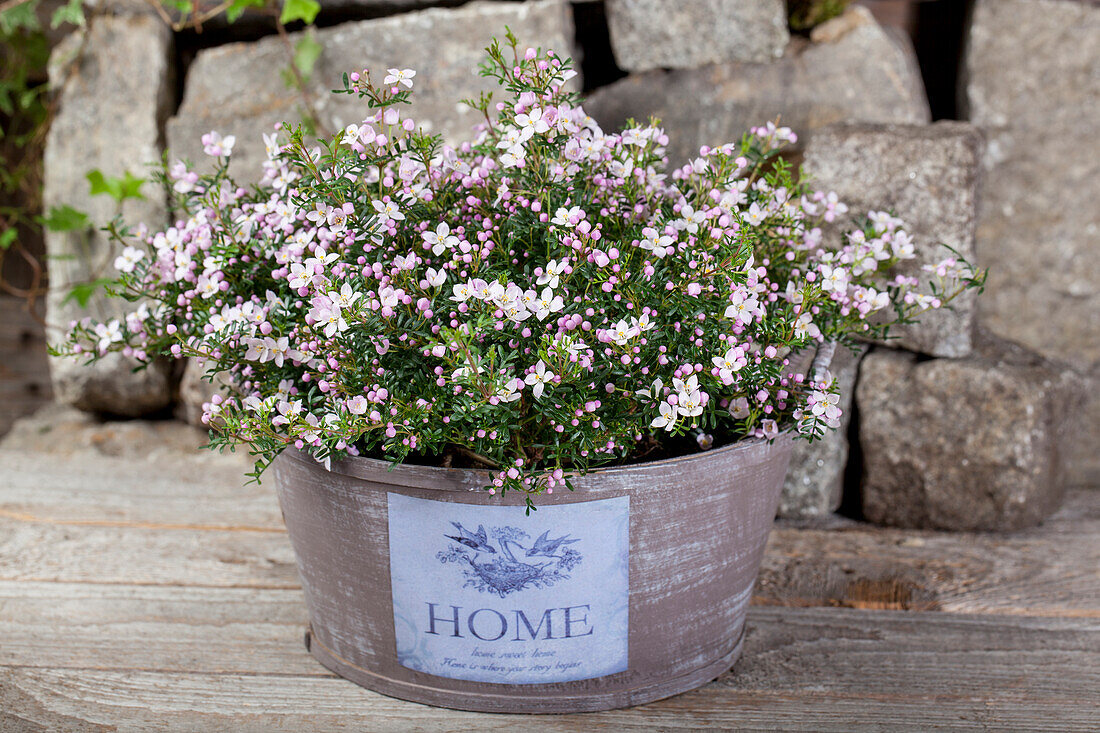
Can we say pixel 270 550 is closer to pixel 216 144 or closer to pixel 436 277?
pixel 216 144

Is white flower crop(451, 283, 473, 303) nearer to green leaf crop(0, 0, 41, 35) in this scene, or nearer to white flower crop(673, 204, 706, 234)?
white flower crop(673, 204, 706, 234)

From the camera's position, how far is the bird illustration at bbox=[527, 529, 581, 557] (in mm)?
1025

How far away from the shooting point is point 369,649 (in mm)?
1138

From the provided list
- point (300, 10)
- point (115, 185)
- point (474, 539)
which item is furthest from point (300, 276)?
point (115, 185)

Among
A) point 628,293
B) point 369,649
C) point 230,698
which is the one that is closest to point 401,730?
point 369,649

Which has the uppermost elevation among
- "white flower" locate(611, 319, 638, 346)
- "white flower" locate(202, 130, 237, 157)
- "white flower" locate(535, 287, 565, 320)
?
"white flower" locate(202, 130, 237, 157)

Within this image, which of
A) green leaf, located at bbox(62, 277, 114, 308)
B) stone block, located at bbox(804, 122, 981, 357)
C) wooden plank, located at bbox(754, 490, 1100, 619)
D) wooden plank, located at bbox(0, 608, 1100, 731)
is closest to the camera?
wooden plank, located at bbox(0, 608, 1100, 731)

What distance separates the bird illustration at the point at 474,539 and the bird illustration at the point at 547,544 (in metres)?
0.05

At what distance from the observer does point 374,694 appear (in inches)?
45.3

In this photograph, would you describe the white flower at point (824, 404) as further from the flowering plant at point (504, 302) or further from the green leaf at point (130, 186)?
the green leaf at point (130, 186)

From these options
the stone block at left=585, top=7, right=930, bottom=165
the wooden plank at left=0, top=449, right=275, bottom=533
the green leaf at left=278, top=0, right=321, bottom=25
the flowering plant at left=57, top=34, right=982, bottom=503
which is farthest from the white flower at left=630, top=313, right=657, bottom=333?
the green leaf at left=278, top=0, right=321, bottom=25

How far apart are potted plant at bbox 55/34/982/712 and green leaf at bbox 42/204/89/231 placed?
847 millimetres

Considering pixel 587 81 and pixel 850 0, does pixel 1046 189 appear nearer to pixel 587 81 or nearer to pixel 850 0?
pixel 850 0

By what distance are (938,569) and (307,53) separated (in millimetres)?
1474
